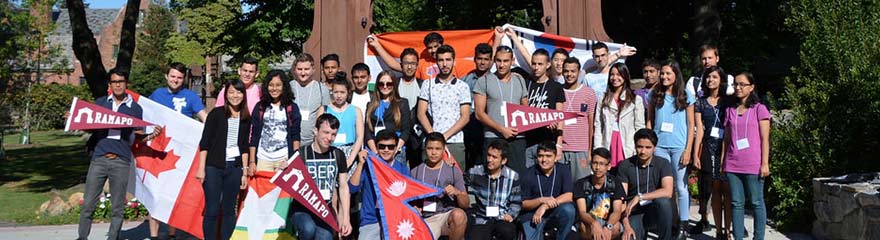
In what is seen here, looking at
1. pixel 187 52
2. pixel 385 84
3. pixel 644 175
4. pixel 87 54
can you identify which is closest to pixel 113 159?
pixel 385 84

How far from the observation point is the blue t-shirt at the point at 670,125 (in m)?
6.97

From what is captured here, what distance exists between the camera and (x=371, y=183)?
6.49 metres

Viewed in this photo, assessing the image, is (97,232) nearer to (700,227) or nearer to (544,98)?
(544,98)

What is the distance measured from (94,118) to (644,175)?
4502 mm

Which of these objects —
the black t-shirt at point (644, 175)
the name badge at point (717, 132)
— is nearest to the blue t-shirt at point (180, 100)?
the black t-shirt at point (644, 175)

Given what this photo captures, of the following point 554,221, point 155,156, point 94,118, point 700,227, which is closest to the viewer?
point 554,221

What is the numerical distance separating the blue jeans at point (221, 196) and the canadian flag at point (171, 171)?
76cm

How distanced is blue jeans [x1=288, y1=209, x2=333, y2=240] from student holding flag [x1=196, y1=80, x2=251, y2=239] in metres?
0.55

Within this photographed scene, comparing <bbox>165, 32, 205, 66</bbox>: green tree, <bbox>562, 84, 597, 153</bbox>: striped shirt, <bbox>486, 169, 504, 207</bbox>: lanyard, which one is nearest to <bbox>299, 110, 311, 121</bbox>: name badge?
<bbox>486, 169, 504, 207</bbox>: lanyard

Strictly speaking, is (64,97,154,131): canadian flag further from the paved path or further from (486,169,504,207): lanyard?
(486,169,504,207): lanyard

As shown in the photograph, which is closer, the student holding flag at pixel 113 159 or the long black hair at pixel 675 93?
the long black hair at pixel 675 93

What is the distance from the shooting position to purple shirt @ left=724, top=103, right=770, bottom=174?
22.2ft

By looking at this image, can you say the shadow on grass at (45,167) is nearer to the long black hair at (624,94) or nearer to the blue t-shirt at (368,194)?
the blue t-shirt at (368,194)

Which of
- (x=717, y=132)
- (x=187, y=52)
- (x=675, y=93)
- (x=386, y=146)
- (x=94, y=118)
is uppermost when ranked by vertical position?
(x=187, y=52)
